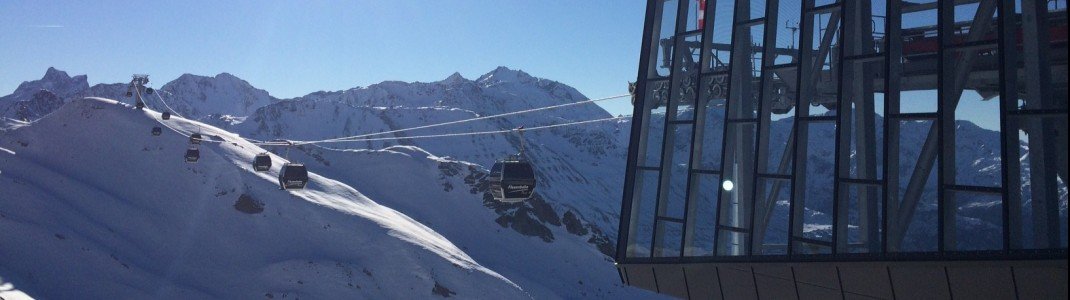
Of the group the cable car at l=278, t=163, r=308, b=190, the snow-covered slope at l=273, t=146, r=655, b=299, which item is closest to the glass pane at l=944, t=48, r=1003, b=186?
the cable car at l=278, t=163, r=308, b=190

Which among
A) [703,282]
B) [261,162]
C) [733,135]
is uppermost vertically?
[733,135]

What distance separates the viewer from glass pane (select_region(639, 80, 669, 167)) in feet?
62.7

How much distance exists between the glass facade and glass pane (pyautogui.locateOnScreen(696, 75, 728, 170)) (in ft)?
0.16

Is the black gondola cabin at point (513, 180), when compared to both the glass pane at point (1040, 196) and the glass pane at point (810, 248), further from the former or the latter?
the glass pane at point (1040, 196)

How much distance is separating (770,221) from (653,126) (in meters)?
3.92

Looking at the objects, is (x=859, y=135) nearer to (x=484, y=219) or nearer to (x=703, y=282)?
(x=703, y=282)

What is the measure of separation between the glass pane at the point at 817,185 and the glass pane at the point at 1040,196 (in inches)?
130

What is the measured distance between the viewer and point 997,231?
1256 centimetres

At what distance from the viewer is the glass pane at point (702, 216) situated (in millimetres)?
17562

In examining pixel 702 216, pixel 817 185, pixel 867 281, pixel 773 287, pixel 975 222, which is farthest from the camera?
pixel 817 185

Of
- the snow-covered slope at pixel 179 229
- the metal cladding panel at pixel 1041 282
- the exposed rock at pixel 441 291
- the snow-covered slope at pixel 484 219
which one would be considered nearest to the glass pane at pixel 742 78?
the metal cladding panel at pixel 1041 282

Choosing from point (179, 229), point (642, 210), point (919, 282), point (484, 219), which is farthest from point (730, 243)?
point (484, 219)

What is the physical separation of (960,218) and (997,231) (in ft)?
2.69

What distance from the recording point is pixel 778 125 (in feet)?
63.5
